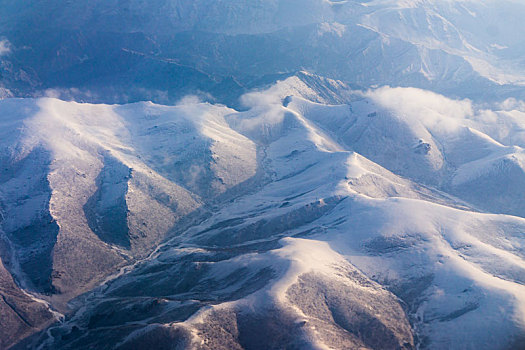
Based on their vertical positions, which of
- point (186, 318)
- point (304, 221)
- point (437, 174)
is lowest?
point (437, 174)

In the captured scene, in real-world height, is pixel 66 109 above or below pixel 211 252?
above

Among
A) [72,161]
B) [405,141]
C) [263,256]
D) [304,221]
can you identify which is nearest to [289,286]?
[263,256]

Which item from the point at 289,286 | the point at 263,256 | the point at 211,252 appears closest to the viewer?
the point at 289,286

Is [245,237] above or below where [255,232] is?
below

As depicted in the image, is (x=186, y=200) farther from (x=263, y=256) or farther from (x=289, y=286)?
(x=289, y=286)

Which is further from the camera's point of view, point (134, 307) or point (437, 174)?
point (437, 174)

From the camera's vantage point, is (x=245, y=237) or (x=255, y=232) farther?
(x=255, y=232)

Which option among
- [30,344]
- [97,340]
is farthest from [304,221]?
[30,344]

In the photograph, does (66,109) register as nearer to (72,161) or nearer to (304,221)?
(72,161)

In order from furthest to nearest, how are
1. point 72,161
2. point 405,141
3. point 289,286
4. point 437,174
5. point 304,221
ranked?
point 405,141, point 437,174, point 72,161, point 304,221, point 289,286
